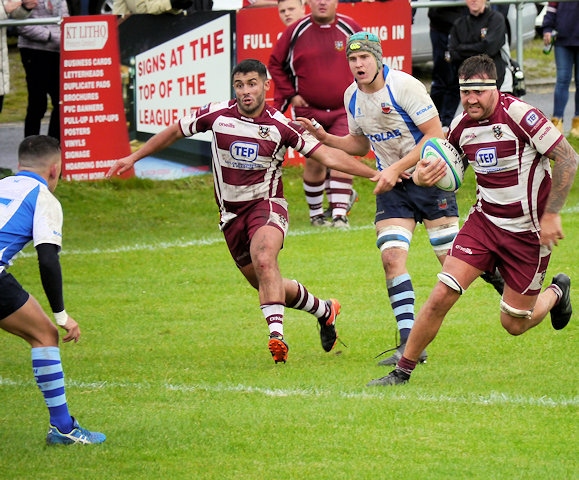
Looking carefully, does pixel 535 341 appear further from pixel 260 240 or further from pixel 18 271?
pixel 18 271

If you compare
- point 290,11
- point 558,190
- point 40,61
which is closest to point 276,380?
point 558,190

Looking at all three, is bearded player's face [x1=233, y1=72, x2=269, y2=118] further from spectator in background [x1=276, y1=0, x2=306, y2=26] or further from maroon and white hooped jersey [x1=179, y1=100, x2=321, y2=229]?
spectator in background [x1=276, y1=0, x2=306, y2=26]

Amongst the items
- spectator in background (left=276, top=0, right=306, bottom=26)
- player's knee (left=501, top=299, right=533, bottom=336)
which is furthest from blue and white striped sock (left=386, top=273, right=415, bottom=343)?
spectator in background (left=276, top=0, right=306, bottom=26)

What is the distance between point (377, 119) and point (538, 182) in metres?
1.54

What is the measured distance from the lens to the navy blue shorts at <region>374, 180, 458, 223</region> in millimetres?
9391

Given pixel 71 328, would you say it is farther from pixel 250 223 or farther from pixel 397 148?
pixel 397 148

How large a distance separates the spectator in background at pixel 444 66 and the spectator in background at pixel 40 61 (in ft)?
15.4

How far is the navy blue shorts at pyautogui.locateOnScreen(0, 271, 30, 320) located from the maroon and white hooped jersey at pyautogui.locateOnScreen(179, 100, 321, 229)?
277 centimetres

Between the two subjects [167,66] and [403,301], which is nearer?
[403,301]

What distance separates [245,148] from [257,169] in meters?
0.18

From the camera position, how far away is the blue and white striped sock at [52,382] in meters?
7.04

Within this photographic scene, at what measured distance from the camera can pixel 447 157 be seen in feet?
27.1

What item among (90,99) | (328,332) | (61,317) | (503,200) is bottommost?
(328,332)

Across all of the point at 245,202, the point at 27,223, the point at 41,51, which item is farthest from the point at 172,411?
the point at 41,51
